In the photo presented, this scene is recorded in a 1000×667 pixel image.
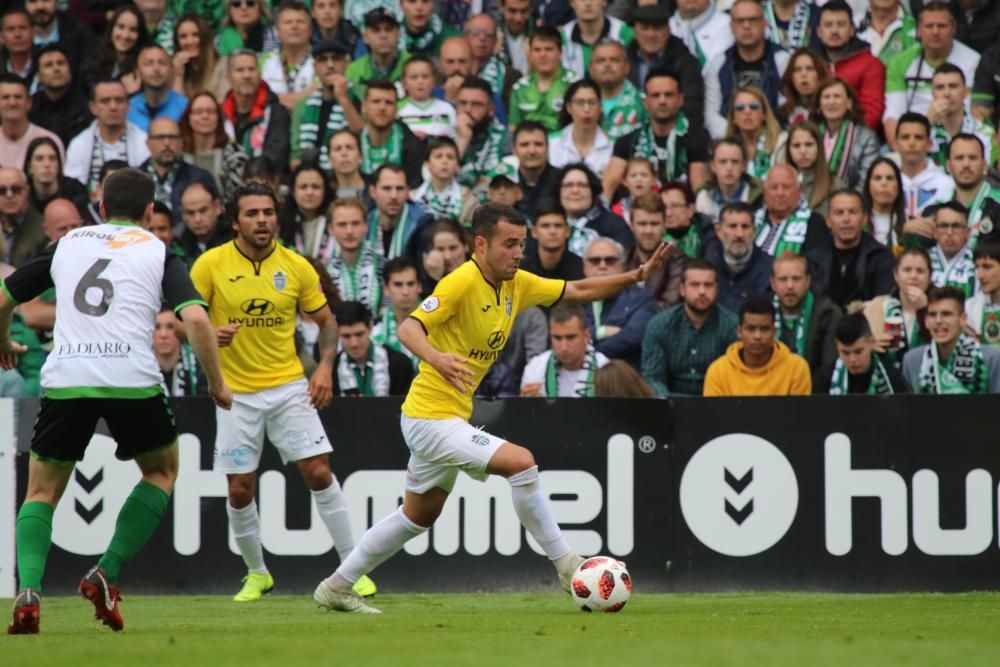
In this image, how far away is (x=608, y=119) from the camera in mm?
15719

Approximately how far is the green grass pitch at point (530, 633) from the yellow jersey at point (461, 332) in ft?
4.12

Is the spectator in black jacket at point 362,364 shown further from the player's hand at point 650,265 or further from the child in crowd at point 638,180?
the player's hand at point 650,265

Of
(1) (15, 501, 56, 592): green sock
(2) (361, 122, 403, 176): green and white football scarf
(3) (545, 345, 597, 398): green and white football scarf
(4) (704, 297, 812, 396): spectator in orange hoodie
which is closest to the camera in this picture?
(1) (15, 501, 56, 592): green sock

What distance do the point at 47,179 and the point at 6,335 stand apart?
680 centimetres

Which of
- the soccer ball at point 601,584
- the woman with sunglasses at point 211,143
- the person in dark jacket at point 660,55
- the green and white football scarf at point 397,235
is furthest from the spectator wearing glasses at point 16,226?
the soccer ball at point 601,584

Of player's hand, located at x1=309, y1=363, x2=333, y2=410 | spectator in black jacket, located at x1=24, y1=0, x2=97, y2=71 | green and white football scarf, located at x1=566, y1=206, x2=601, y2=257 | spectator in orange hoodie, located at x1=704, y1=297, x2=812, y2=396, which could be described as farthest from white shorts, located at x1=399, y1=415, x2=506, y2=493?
Answer: spectator in black jacket, located at x1=24, y1=0, x2=97, y2=71

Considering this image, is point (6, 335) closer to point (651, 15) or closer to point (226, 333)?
point (226, 333)

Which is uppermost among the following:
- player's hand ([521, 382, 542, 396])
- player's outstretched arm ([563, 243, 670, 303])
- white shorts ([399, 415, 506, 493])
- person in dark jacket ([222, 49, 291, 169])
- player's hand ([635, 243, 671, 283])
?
person in dark jacket ([222, 49, 291, 169])

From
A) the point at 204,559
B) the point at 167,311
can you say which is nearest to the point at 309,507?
the point at 204,559

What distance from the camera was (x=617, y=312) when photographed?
13.6 m

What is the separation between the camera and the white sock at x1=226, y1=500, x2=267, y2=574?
36.8 ft

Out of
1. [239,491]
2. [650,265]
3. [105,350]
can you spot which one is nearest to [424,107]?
[239,491]

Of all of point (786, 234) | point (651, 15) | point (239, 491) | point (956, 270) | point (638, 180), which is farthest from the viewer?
point (651, 15)

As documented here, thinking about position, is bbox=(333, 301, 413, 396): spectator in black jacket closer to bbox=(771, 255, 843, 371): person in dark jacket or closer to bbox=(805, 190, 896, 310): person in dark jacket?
bbox=(771, 255, 843, 371): person in dark jacket
